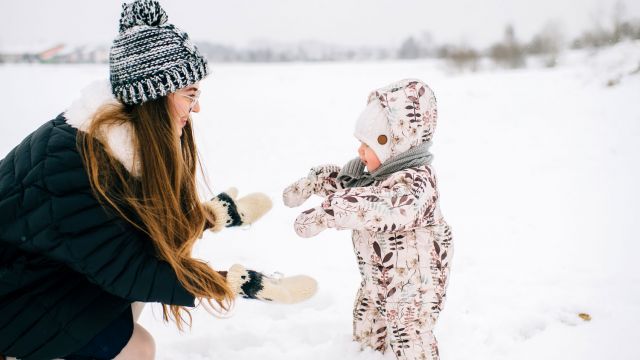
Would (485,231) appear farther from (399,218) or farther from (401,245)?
(399,218)

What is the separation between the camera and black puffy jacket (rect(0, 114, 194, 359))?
1397 mm

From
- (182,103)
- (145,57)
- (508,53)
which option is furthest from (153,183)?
(508,53)

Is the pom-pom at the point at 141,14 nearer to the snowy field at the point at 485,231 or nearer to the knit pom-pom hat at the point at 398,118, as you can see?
the knit pom-pom hat at the point at 398,118

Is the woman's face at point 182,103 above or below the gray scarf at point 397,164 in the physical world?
above

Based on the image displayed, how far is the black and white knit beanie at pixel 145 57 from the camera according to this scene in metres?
1.48

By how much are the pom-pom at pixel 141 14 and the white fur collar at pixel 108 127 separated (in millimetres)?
232

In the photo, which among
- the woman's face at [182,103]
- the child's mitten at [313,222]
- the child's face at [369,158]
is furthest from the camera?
the child's face at [369,158]

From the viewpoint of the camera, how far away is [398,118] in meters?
1.79

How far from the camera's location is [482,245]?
3.50 m

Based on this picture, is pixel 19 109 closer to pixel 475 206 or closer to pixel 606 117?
pixel 475 206

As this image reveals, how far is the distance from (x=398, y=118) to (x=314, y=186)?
21.8 inches

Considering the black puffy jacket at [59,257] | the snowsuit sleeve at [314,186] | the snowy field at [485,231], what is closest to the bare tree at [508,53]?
the snowy field at [485,231]

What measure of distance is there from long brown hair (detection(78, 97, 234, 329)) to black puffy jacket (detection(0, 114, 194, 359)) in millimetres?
39

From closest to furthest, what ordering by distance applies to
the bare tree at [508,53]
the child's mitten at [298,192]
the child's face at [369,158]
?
the child's face at [369,158]
the child's mitten at [298,192]
the bare tree at [508,53]
